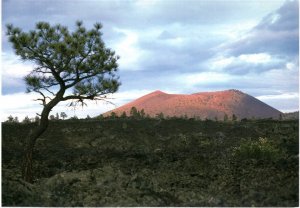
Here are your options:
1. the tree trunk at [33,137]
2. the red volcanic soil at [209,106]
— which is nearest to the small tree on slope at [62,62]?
the tree trunk at [33,137]

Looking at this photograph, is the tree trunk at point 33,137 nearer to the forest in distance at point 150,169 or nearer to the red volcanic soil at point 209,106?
the forest in distance at point 150,169

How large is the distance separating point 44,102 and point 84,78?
5.25ft

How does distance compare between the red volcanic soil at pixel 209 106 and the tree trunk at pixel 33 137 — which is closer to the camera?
the tree trunk at pixel 33 137

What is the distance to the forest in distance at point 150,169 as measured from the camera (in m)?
12.2

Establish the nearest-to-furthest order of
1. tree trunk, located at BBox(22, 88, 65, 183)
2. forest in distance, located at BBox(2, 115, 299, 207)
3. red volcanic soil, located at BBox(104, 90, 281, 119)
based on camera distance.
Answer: forest in distance, located at BBox(2, 115, 299, 207) < tree trunk, located at BBox(22, 88, 65, 183) < red volcanic soil, located at BBox(104, 90, 281, 119)

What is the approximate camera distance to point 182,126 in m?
28.8

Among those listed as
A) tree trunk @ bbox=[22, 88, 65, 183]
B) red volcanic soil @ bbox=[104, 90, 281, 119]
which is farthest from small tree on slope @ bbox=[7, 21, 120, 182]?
red volcanic soil @ bbox=[104, 90, 281, 119]

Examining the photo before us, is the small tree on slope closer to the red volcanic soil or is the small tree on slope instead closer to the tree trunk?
the tree trunk

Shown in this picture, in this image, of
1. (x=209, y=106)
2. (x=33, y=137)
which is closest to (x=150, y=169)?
(x=33, y=137)

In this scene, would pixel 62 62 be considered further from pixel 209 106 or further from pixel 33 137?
pixel 209 106

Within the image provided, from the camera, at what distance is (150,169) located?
16266 mm

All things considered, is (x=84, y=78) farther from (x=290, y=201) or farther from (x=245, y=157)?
(x=290, y=201)

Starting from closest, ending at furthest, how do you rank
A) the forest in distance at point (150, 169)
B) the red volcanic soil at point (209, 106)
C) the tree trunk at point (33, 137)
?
the forest in distance at point (150, 169) → the tree trunk at point (33, 137) → the red volcanic soil at point (209, 106)

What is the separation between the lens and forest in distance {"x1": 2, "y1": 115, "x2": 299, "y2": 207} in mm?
12234
